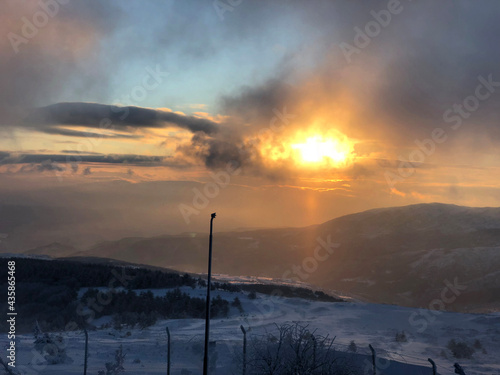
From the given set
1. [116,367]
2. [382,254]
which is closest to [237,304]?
[116,367]

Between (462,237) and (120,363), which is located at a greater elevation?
(462,237)

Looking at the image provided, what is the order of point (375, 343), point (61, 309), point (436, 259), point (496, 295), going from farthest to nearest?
1. point (436, 259)
2. point (496, 295)
3. point (61, 309)
4. point (375, 343)

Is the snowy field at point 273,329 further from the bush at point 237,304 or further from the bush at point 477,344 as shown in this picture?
the bush at point 237,304

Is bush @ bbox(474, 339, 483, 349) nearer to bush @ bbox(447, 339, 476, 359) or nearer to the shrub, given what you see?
bush @ bbox(447, 339, 476, 359)

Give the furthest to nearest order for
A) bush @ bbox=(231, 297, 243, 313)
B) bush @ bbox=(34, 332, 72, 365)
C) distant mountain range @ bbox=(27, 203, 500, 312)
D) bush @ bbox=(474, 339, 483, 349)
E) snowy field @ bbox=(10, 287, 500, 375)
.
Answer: distant mountain range @ bbox=(27, 203, 500, 312) → bush @ bbox=(231, 297, 243, 313) → bush @ bbox=(474, 339, 483, 349) → bush @ bbox=(34, 332, 72, 365) → snowy field @ bbox=(10, 287, 500, 375)

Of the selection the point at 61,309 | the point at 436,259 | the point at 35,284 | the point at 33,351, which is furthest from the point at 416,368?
the point at 436,259

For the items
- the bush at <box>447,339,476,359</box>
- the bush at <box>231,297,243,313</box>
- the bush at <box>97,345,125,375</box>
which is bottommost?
the bush at <box>97,345,125,375</box>

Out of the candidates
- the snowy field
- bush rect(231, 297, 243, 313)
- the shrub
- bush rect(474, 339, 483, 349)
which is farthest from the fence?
bush rect(231, 297, 243, 313)

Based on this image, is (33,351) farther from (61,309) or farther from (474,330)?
(474,330)
